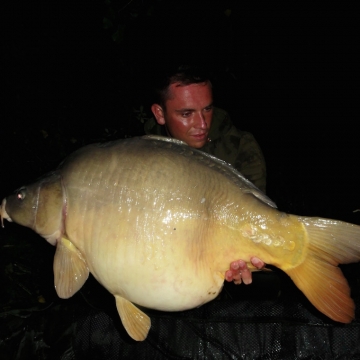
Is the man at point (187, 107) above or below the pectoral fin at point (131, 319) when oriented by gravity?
above

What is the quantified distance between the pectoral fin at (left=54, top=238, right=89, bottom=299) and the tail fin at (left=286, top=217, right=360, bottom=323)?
0.78m


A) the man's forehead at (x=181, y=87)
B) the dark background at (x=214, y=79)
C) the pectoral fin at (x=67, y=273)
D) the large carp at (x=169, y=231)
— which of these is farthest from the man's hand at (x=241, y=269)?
the dark background at (x=214, y=79)

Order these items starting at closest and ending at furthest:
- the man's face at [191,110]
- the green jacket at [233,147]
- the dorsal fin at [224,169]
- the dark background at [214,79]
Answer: the dorsal fin at [224,169] < the man's face at [191,110] < the green jacket at [233,147] < the dark background at [214,79]

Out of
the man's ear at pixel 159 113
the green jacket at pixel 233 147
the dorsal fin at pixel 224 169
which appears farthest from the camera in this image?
the green jacket at pixel 233 147

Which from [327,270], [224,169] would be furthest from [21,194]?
[327,270]

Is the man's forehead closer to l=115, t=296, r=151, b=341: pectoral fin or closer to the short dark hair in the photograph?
the short dark hair

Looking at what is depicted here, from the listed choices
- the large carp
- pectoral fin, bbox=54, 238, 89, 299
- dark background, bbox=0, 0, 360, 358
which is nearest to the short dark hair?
the large carp

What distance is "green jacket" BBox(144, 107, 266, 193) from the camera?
7.76ft

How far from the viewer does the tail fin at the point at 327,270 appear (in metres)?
1.31

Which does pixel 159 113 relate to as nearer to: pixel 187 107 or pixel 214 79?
pixel 187 107

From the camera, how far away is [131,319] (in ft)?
4.91

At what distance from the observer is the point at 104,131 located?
3.95 m

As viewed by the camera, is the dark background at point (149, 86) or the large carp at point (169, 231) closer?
the large carp at point (169, 231)

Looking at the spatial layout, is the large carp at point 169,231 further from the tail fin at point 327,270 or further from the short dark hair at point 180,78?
the short dark hair at point 180,78
